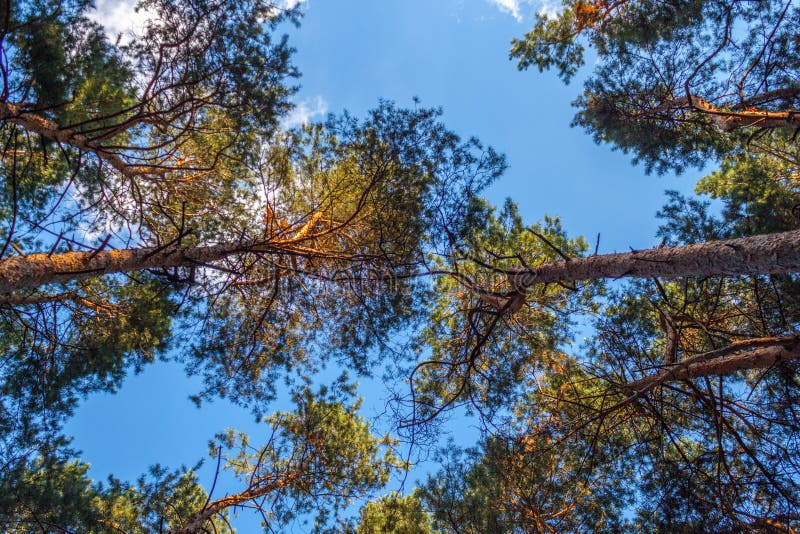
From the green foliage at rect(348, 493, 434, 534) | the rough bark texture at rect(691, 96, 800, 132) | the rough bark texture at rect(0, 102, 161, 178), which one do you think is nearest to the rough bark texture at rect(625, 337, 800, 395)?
the rough bark texture at rect(691, 96, 800, 132)

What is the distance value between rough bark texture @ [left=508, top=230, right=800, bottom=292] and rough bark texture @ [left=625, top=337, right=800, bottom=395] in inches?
32.3

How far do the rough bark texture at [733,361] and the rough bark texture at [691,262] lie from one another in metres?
0.82

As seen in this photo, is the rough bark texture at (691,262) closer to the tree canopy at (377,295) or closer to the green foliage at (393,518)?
the tree canopy at (377,295)

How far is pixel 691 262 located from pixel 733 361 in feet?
4.12

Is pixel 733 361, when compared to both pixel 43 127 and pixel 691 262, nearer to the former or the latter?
pixel 691 262

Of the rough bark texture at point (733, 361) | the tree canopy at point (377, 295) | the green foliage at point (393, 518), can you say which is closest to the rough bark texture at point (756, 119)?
the tree canopy at point (377, 295)

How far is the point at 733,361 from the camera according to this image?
13.8ft

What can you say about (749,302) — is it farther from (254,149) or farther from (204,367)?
(204,367)

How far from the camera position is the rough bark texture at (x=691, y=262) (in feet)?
10.8

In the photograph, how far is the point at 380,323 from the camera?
20.8 ft

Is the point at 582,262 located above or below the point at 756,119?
below

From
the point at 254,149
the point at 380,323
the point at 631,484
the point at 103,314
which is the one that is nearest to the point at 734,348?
the point at 631,484

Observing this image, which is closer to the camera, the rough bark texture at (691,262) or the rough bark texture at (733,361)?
the rough bark texture at (691,262)

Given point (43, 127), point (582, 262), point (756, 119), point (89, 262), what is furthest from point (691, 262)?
point (43, 127)
